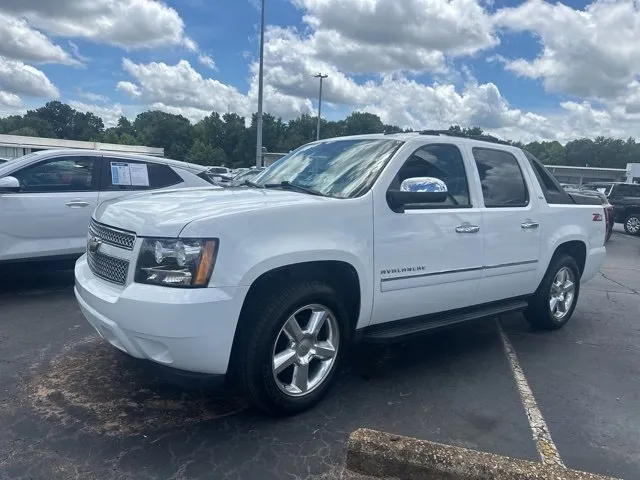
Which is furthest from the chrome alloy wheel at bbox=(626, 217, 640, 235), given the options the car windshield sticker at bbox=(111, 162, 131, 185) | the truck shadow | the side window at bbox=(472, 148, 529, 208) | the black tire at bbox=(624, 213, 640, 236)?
the car windshield sticker at bbox=(111, 162, 131, 185)

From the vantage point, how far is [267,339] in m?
3.10

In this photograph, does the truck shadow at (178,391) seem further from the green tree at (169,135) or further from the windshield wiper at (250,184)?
the green tree at (169,135)

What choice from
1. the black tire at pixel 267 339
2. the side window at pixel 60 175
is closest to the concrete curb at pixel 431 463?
the black tire at pixel 267 339

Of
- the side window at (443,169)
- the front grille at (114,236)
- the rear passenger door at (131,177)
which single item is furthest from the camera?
the rear passenger door at (131,177)

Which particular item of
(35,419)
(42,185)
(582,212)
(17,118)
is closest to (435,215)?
(582,212)

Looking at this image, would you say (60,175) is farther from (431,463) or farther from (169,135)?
(169,135)

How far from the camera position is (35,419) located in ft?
10.6

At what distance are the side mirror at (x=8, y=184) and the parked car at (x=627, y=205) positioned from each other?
1907 centimetres

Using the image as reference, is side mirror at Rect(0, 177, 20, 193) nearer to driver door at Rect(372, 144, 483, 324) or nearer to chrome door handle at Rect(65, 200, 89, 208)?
chrome door handle at Rect(65, 200, 89, 208)

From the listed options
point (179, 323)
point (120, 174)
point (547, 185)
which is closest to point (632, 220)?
point (547, 185)

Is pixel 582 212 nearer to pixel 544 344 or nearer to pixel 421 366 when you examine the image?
pixel 544 344

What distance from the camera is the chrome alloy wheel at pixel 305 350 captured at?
3305mm

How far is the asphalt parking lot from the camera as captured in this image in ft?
9.49

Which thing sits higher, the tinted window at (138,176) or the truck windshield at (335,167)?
the truck windshield at (335,167)
